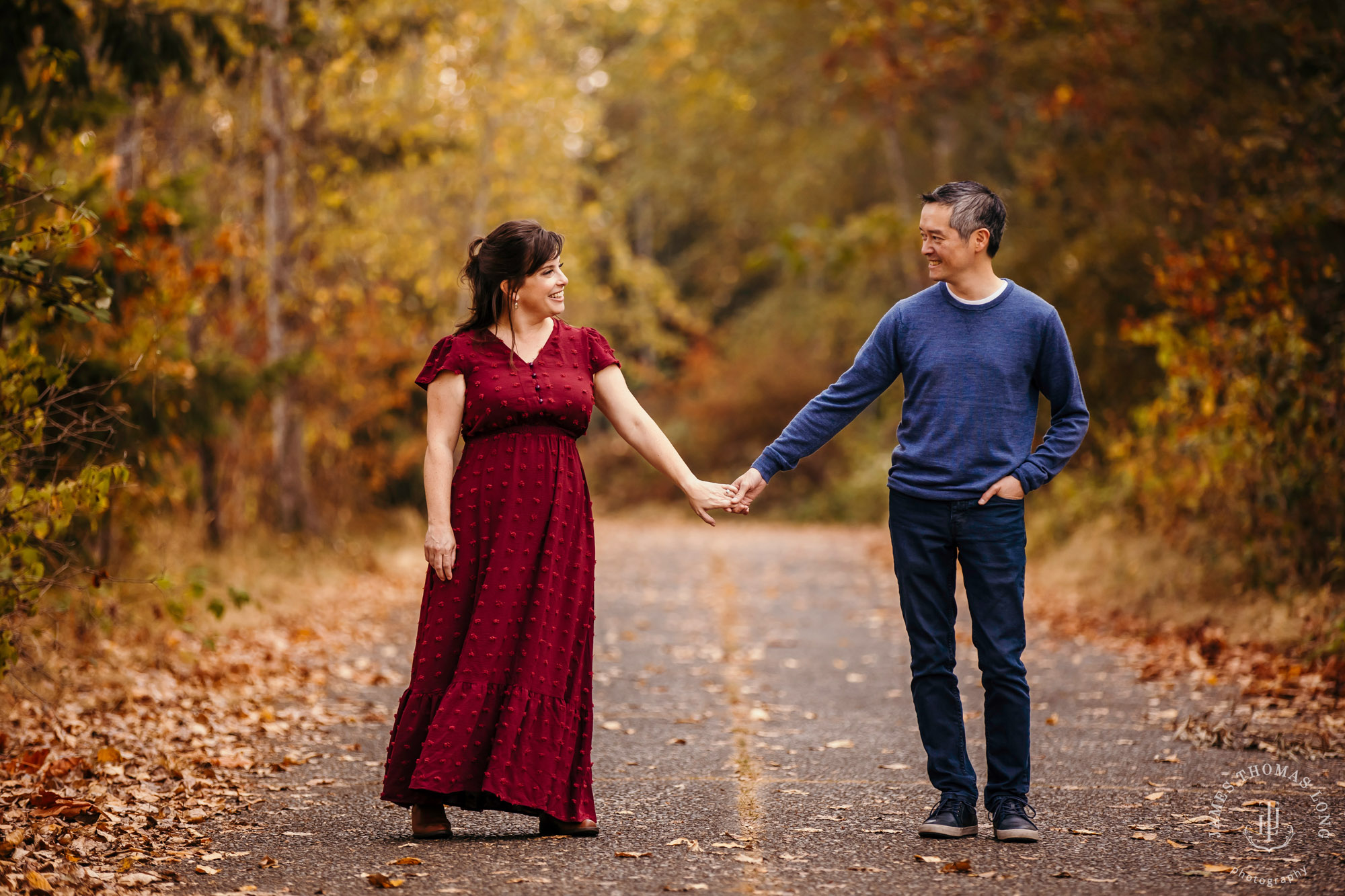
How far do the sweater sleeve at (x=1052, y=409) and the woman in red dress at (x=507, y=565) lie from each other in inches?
51.3

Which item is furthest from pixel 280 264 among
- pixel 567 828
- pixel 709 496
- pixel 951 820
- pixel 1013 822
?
pixel 1013 822

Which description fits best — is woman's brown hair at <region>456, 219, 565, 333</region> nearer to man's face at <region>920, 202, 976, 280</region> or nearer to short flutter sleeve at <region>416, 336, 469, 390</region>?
short flutter sleeve at <region>416, 336, 469, 390</region>

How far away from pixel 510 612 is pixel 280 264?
10244 mm

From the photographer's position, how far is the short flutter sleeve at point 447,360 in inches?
193

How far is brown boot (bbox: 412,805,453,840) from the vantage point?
15.6 ft

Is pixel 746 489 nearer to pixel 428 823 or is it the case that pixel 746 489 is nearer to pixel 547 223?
pixel 428 823

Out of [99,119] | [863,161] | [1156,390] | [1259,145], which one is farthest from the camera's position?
[863,161]

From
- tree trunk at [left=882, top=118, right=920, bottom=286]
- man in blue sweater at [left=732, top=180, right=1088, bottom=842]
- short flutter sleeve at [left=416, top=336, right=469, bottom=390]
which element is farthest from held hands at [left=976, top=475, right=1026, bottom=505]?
tree trunk at [left=882, top=118, right=920, bottom=286]

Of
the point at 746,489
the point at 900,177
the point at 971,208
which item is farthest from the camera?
the point at 900,177

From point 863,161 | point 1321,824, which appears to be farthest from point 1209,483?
point 863,161

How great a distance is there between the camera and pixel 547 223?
71.1 feet

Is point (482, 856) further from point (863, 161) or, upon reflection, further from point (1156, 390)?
point (863, 161)

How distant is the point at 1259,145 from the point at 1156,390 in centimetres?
307

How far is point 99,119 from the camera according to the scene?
8117 millimetres
